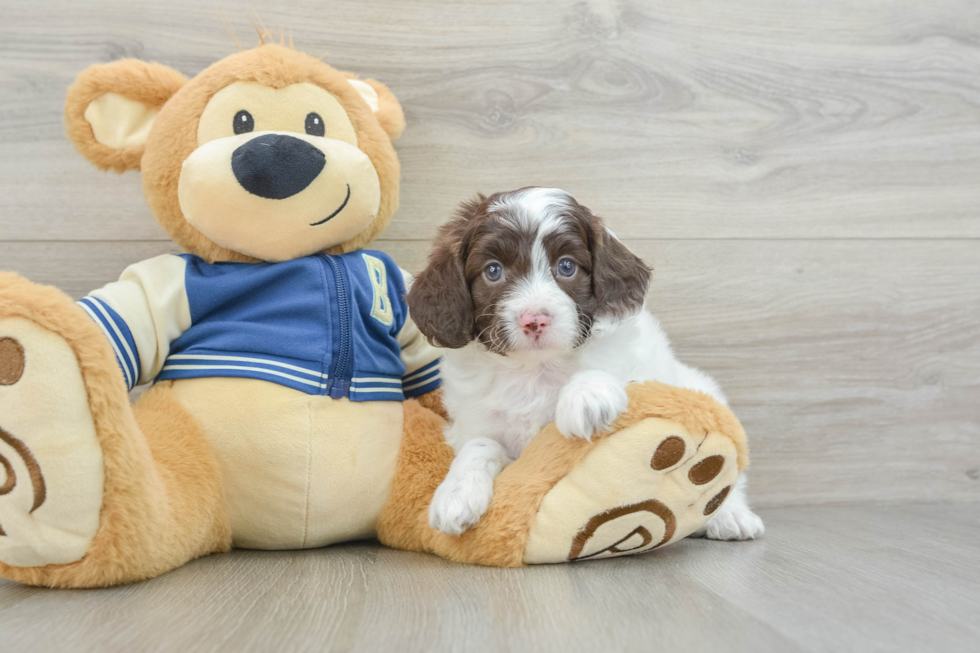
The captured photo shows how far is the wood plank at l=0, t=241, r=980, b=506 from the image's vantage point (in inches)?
87.6

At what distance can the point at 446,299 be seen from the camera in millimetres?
1500

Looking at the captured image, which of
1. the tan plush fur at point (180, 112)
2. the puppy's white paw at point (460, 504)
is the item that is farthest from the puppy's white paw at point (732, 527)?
the tan plush fur at point (180, 112)

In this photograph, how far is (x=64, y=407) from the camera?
1.21m

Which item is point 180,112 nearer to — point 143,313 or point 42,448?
point 143,313

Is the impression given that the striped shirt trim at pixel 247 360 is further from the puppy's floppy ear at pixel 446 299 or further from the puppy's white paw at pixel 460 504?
the puppy's white paw at pixel 460 504

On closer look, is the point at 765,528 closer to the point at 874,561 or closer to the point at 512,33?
the point at 874,561

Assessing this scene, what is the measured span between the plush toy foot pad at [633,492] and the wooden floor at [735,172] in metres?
0.63

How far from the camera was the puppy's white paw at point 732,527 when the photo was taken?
172 cm

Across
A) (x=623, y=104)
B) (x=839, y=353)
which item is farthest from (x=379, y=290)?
(x=839, y=353)

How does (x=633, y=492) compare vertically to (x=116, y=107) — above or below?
below

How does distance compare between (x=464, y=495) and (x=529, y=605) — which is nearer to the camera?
(x=529, y=605)

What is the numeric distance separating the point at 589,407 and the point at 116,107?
4.29 ft

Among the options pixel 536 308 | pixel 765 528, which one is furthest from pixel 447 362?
pixel 765 528

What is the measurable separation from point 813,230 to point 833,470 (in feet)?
2.48
